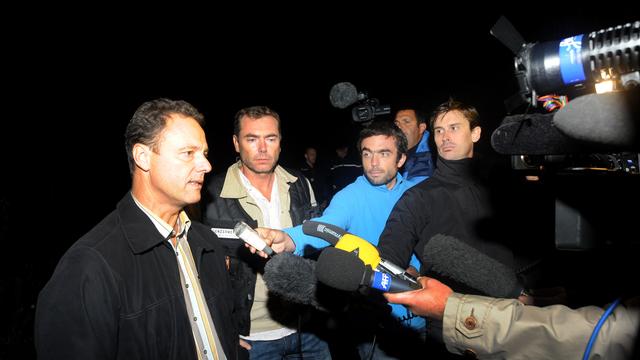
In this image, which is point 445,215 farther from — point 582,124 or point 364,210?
point 582,124

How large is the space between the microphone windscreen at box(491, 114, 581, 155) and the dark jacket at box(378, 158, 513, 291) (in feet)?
4.00

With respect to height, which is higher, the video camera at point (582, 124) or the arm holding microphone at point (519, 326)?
the video camera at point (582, 124)

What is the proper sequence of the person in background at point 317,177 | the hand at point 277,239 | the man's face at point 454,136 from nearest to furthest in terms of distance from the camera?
the hand at point 277,239
the man's face at point 454,136
the person in background at point 317,177

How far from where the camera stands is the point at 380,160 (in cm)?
282

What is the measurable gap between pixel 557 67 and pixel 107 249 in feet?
5.51

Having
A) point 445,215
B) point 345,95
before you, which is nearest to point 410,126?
point 345,95

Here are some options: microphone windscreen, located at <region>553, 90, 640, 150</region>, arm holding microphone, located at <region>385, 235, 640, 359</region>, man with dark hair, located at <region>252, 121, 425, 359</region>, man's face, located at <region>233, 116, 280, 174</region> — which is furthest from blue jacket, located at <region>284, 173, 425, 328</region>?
microphone windscreen, located at <region>553, 90, 640, 150</region>

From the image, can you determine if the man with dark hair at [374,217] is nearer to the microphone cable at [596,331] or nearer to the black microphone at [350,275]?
the black microphone at [350,275]

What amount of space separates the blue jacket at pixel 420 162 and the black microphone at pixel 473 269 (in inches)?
86.4

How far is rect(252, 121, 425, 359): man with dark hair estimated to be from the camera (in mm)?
2516

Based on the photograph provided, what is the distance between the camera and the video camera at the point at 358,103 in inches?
157

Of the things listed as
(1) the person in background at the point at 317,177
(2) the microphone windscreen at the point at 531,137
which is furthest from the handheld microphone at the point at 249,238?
(1) the person in background at the point at 317,177

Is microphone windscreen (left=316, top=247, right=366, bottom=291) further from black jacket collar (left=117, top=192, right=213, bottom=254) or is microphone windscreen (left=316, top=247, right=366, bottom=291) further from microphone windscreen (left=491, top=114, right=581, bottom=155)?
black jacket collar (left=117, top=192, right=213, bottom=254)

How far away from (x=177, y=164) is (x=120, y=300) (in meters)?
0.66
